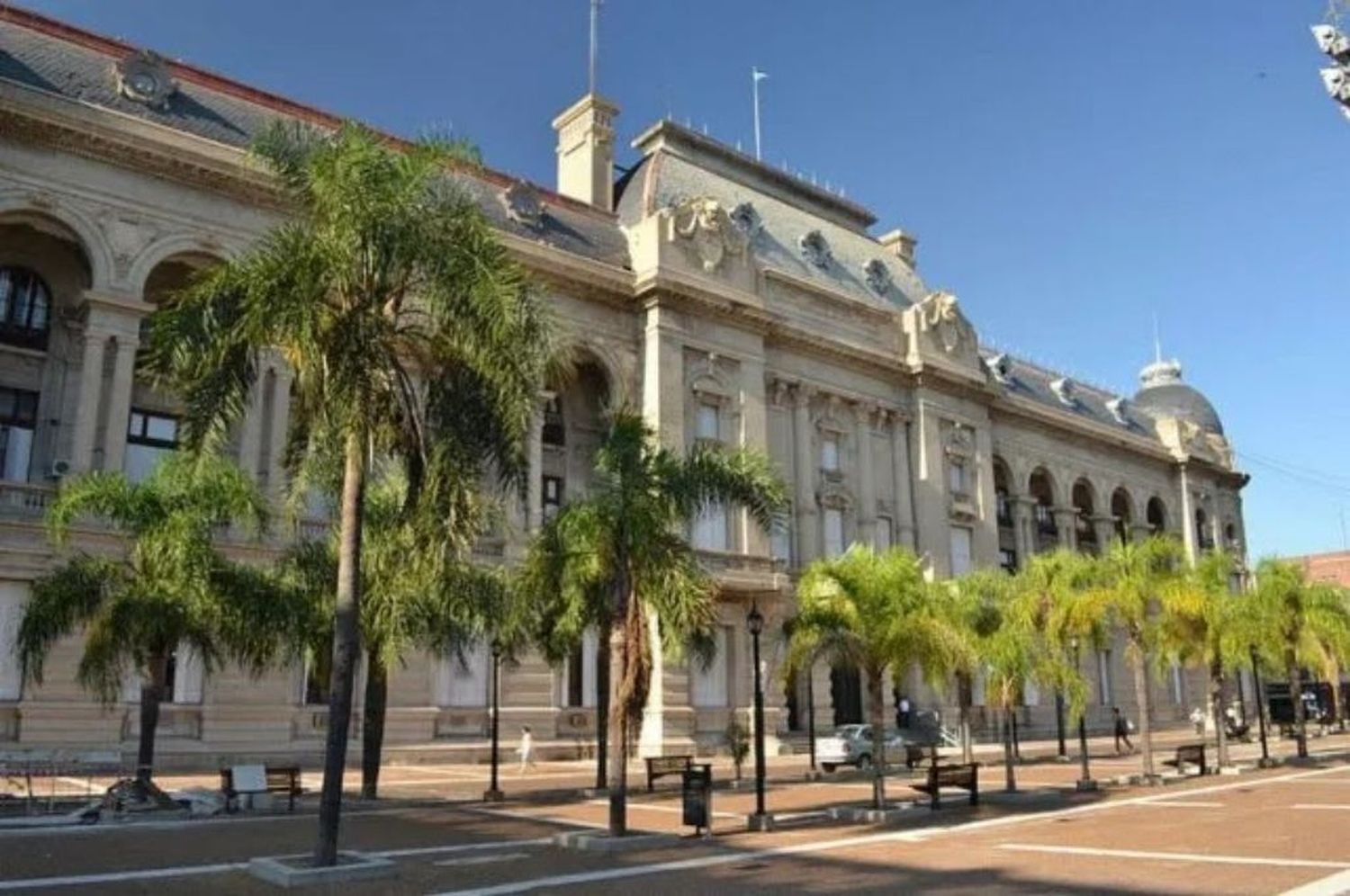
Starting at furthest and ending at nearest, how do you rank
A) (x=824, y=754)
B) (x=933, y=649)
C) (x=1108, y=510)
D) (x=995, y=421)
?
(x=1108, y=510)
(x=995, y=421)
(x=824, y=754)
(x=933, y=649)

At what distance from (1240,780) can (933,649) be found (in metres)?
13.1

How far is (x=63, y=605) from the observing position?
66.6 ft

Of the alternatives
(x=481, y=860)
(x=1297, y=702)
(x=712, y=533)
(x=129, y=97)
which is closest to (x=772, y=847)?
(x=481, y=860)

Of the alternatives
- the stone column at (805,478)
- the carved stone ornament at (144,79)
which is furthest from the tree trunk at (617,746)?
the stone column at (805,478)

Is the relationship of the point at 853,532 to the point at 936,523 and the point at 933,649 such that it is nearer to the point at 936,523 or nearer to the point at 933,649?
the point at 936,523

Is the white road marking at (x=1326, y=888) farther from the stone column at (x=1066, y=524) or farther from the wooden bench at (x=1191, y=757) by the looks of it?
the stone column at (x=1066, y=524)

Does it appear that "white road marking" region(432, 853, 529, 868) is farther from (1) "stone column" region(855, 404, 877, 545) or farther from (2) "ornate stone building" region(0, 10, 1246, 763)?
(1) "stone column" region(855, 404, 877, 545)

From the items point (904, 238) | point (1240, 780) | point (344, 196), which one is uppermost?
point (904, 238)

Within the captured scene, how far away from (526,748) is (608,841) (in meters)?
17.2

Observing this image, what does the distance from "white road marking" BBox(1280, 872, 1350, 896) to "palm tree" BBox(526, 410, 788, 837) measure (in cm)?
893

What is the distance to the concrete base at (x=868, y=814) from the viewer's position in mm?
20188

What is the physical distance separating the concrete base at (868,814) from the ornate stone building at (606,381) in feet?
19.5

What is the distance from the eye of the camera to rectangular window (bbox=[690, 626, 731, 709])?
40031mm

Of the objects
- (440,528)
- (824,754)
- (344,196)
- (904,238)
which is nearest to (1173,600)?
(824,754)
